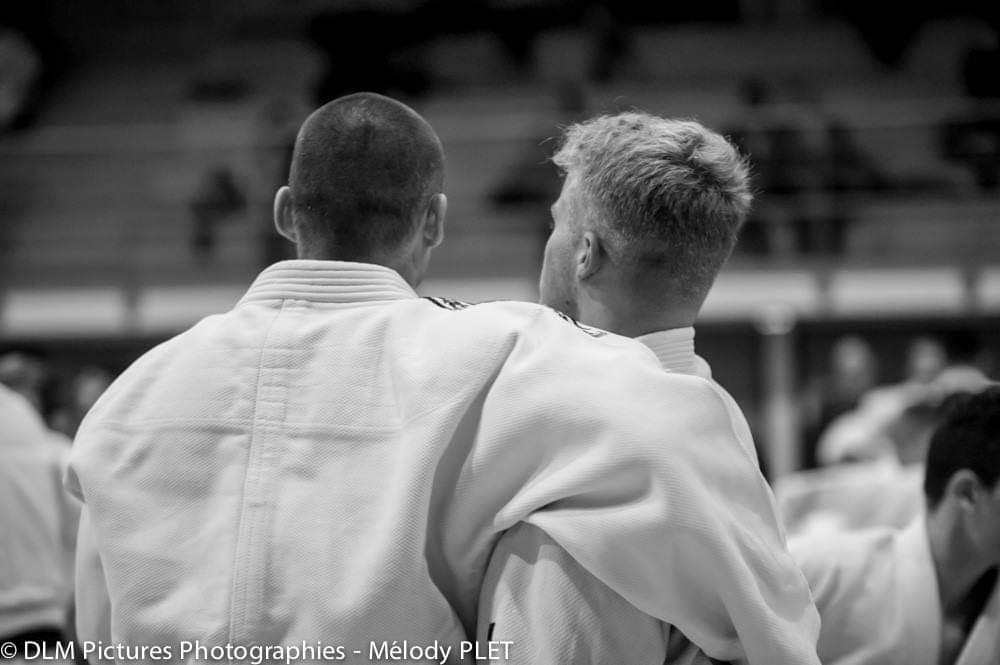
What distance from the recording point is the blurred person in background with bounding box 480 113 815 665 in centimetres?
151

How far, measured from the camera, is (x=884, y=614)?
8.12 feet

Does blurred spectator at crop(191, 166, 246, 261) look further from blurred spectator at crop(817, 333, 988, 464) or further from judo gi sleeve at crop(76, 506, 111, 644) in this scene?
judo gi sleeve at crop(76, 506, 111, 644)

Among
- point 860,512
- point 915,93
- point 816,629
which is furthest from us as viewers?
point 915,93

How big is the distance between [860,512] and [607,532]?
131 inches

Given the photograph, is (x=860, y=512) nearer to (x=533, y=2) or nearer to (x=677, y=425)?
(x=677, y=425)

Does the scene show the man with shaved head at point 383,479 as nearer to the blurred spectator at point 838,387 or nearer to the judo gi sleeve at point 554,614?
the judo gi sleeve at point 554,614

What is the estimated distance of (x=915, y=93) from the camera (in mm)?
11055

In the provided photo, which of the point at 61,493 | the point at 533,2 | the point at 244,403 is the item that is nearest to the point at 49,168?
the point at 533,2

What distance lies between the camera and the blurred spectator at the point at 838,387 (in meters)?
7.92

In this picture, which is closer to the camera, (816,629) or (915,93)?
(816,629)

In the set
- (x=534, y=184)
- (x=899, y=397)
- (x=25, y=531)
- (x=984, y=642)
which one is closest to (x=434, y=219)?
(x=984, y=642)

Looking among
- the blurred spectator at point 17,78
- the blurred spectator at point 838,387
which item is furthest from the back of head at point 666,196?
the blurred spectator at point 17,78

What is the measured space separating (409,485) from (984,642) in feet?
4.78

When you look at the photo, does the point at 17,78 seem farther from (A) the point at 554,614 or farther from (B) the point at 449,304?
(A) the point at 554,614
